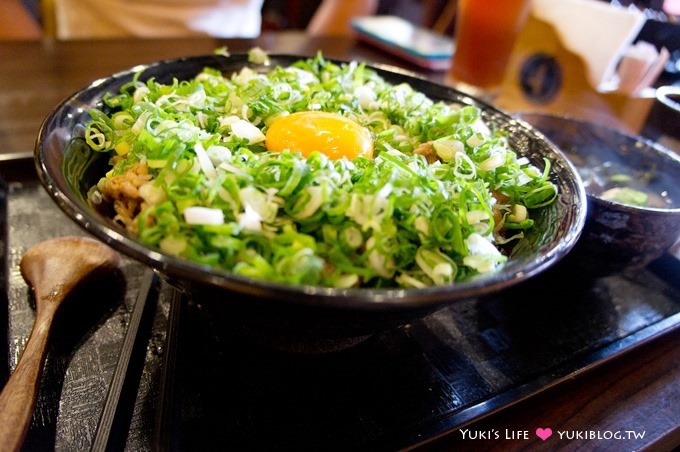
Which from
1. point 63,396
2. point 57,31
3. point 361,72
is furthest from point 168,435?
point 57,31

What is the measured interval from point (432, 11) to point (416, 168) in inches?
218

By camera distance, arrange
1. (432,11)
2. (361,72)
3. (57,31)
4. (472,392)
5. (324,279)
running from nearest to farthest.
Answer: (324,279) → (472,392) → (361,72) → (57,31) → (432,11)

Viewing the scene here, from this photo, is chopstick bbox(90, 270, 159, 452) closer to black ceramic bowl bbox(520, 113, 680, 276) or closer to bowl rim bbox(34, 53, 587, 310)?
bowl rim bbox(34, 53, 587, 310)

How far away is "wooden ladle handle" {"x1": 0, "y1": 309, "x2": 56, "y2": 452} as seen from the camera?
0.88m

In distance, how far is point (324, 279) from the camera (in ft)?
3.04

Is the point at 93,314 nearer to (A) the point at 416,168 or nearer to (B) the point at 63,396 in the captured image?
(B) the point at 63,396

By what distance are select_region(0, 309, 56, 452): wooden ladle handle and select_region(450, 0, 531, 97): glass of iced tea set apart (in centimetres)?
259

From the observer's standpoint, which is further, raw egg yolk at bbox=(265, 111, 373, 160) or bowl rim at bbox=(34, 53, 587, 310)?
raw egg yolk at bbox=(265, 111, 373, 160)

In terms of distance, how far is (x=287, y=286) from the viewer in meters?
0.77

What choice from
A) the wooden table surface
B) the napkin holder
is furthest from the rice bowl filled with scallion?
the napkin holder

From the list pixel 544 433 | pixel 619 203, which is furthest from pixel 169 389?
pixel 619 203

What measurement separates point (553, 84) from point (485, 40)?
18.6 inches

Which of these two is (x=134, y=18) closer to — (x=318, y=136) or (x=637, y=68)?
(x=318, y=136)

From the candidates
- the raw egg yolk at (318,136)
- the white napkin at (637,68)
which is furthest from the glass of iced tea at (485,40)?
the raw egg yolk at (318,136)
